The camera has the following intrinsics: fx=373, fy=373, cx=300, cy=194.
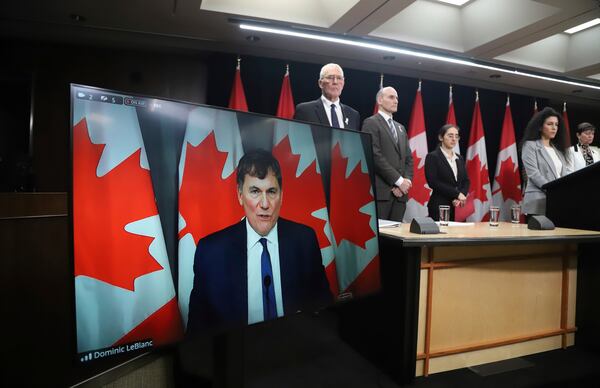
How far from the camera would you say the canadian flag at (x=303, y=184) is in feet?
2.84

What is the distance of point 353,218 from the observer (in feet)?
3.35

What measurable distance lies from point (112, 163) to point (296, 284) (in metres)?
0.47

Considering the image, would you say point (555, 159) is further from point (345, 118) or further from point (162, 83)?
point (162, 83)

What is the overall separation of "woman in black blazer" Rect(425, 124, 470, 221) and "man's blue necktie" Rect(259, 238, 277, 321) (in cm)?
257

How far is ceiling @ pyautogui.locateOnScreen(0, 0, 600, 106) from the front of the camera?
118 inches

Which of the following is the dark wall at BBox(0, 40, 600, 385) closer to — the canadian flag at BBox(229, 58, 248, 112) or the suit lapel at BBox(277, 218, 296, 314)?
the canadian flag at BBox(229, 58, 248, 112)

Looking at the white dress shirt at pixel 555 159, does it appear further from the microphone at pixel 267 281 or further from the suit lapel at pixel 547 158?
the microphone at pixel 267 281

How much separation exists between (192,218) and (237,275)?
0.16 metres

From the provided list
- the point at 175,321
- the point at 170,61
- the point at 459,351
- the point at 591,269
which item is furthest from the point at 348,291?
the point at 170,61

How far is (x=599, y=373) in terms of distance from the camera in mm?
1703

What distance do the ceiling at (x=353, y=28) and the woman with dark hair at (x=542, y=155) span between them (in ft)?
2.82

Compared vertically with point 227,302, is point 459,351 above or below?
below

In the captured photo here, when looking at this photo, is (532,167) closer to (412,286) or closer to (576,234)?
(576,234)

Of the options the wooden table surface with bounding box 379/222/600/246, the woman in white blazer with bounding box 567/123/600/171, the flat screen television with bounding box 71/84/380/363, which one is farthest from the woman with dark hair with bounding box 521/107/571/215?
the flat screen television with bounding box 71/84/380/363
